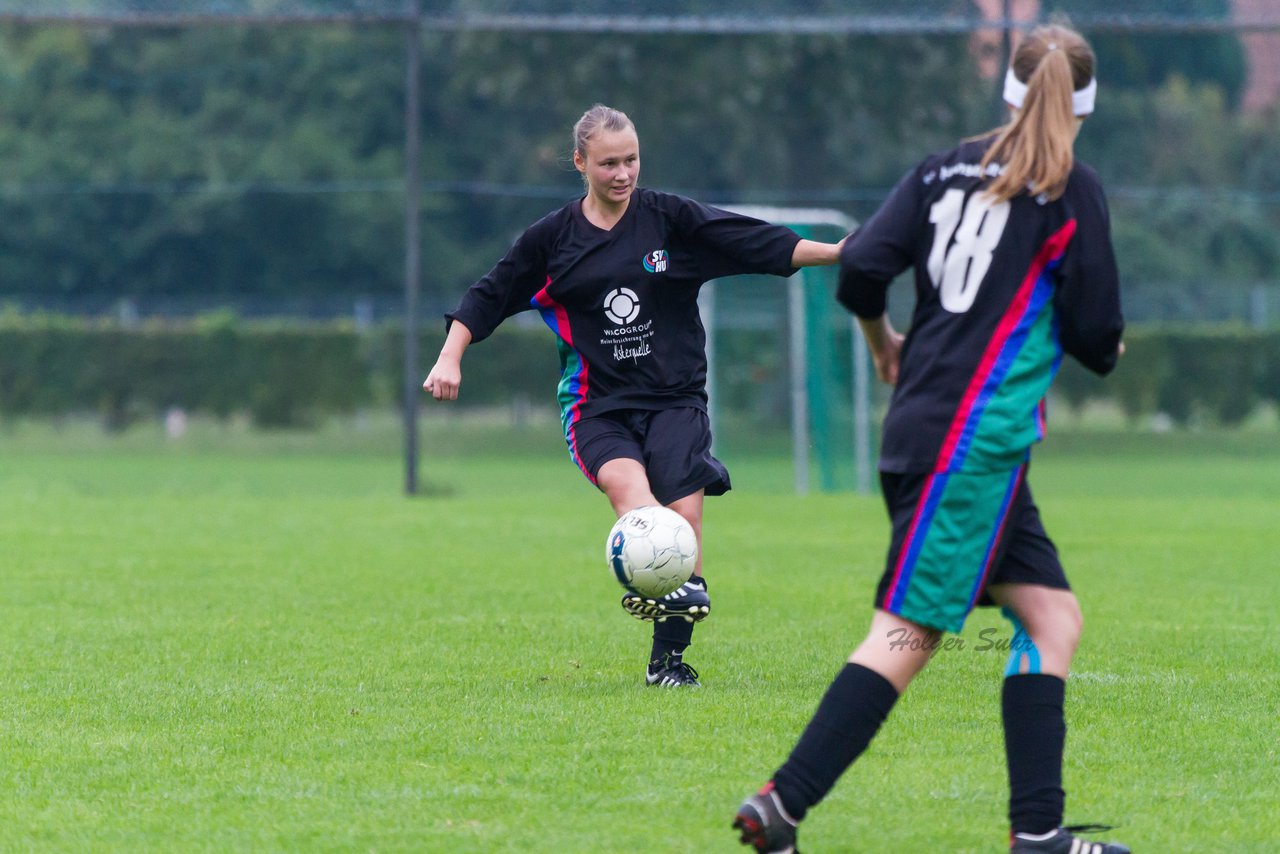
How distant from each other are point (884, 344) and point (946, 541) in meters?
0.47

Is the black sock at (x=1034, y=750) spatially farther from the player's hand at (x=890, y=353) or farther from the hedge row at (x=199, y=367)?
the hedge row at (x=199, y=367)

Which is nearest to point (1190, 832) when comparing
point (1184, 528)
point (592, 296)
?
point (592, 296)

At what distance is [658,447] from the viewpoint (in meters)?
5.48

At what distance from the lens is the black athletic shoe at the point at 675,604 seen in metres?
5.18

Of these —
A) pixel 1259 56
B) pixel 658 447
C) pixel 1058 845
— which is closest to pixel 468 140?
pixel 1259 56

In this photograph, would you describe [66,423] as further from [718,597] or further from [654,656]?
[654,656]

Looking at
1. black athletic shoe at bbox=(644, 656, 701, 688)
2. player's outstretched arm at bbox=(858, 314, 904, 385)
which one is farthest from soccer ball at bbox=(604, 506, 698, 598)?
player's outstretched arm at bbox=(858, 314, 904, 385)

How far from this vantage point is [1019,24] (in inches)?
572

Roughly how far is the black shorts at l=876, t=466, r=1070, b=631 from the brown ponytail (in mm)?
576

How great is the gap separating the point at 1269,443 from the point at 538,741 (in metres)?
19.1

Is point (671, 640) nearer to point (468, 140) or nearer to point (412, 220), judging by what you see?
point (412, 220)

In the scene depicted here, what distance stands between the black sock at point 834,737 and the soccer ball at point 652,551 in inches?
61.7

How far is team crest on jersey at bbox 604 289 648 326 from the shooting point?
5469 mm

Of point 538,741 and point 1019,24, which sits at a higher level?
point 1019,24
